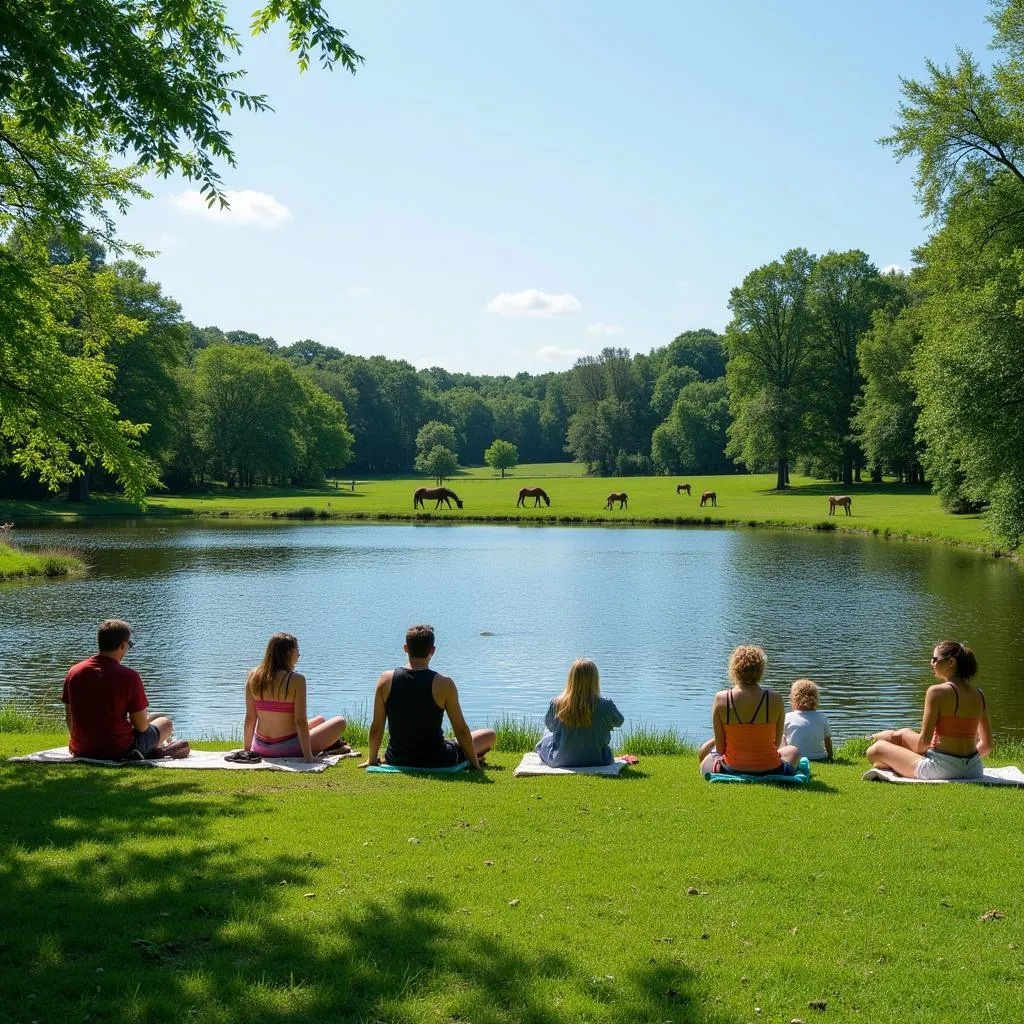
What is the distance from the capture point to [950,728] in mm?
8477

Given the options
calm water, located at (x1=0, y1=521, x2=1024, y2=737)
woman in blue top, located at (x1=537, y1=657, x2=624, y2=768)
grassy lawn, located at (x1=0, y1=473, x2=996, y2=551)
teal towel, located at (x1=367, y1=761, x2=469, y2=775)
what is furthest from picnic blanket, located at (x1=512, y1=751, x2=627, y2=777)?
grassy lawn, located at (x1=0, y1=473, x2=996, y2=551)

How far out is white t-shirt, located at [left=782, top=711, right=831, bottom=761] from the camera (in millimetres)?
10039

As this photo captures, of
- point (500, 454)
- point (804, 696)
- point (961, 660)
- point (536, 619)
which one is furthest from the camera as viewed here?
point (500, 454)

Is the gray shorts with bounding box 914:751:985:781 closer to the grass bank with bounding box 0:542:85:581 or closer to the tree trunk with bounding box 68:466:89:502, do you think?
the grass bank with bounding box 0:542:85:581

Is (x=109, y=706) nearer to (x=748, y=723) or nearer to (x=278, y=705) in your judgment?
(x=278, y=705)

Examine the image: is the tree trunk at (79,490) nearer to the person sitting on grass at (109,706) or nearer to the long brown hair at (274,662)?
the person sitting on grass at (109,706)

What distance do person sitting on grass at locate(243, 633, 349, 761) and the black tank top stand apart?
771 mm

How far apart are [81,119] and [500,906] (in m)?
8.85

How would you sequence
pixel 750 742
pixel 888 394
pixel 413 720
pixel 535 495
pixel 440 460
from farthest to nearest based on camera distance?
pixel 440 460 → pixel 535 495 → pixel 888 394 → pixel 413 720 → pixel 750 742

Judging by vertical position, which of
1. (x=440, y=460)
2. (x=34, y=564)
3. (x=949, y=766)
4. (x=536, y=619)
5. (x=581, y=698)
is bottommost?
(x=536, y=619)

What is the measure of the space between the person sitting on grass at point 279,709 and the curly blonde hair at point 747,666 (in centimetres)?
355

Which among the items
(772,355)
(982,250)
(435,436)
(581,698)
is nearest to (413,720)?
(581,698)

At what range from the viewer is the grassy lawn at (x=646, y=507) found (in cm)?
4850

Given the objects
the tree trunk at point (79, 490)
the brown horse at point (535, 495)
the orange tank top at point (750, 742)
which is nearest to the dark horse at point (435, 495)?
the brown horse at point (535, 495)
